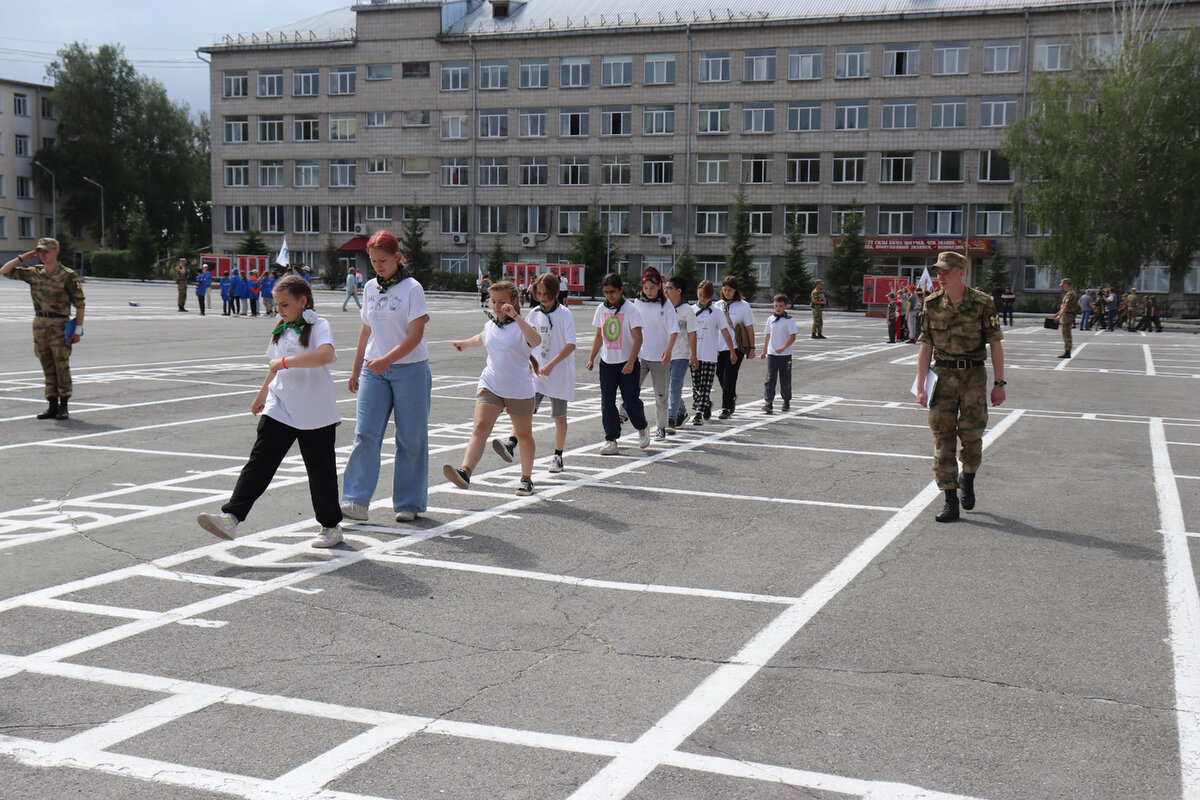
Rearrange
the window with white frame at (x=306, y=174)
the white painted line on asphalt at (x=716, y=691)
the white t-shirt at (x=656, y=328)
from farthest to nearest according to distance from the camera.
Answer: the window with white frame at (x=306, y=174) → the white t-shirt at (x=656, y=328) → the white painted line on asphalt at (x=716, y=691)

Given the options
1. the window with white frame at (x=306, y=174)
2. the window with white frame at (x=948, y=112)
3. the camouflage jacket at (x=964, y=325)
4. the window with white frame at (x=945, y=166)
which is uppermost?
the window with white frame at (x=948, y=112)

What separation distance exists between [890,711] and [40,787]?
9.98 ft

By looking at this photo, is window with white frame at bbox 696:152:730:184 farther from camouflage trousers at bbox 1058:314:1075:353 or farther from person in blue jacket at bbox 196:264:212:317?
camouflage trousers at bbox 1058:314:1075:353

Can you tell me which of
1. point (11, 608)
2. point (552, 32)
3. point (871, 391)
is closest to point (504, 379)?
point (11, 608)

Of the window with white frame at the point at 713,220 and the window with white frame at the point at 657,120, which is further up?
the window with white frame at the point at 657,120

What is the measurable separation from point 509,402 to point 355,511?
5.81 feet

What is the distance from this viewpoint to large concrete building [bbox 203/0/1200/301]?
220ft

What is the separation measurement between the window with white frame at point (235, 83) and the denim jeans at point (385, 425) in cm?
8006

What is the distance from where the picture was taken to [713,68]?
233 feet

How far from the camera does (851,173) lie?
69.5 meters

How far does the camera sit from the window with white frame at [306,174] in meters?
81.2

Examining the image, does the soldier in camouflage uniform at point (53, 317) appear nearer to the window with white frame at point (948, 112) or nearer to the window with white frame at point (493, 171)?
the window with white frame at point (948, 112)

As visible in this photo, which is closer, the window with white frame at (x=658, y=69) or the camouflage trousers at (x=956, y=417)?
the camouflage trousers at (x=956, y=417)

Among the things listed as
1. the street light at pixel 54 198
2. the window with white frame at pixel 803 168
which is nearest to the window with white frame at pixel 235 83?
the street light at pixel 54 198
